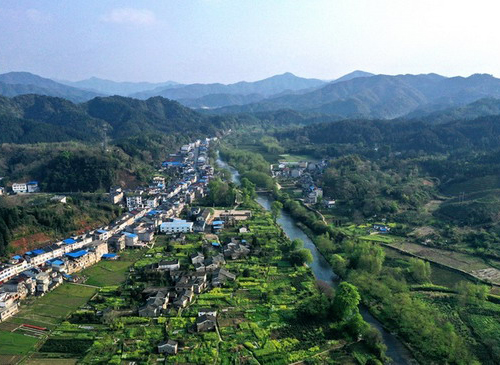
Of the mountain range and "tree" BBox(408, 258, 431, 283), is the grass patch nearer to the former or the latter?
"tree" BBox(408, 258, 431, 283)

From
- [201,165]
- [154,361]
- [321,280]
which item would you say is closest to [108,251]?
[154,361]

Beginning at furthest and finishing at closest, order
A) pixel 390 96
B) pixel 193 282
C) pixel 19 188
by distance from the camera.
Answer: pixel 390 96, pixel 19 188, pixel 193 282

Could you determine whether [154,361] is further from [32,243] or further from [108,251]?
[32,243]

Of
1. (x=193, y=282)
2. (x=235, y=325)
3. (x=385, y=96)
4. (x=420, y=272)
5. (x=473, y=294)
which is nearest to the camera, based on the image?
(x=235, y=325)

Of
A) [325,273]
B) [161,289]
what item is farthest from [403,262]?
[161,289]

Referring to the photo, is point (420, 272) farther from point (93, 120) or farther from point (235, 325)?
point (93, 120)

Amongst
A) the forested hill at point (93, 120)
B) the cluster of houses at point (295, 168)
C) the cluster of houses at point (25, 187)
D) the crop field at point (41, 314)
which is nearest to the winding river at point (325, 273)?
the cluster of houses at point (295, 168)

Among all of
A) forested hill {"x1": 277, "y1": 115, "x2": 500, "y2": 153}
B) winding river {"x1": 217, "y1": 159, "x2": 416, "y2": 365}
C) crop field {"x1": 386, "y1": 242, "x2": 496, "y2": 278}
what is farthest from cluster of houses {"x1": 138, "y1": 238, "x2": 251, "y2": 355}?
forested hill {"x1": 277, "y1": 115, "x2": 500, "y2": 153}
